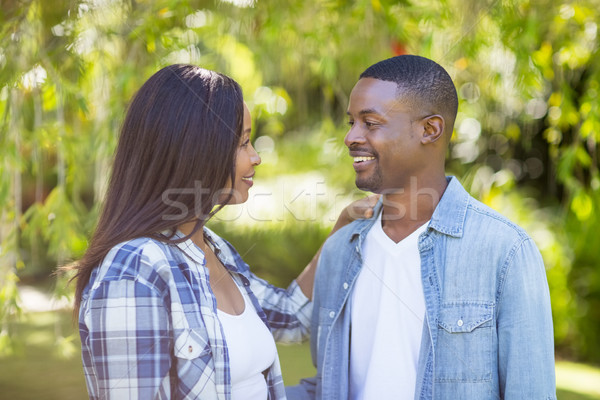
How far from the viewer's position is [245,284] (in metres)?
2.36

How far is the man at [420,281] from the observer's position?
2000 mm

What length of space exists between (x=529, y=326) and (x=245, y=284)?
1.04 meters

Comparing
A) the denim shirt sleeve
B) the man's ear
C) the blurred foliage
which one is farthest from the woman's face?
the blurred foliage

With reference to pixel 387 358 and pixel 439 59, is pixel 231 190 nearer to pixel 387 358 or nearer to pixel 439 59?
pixel 387 358

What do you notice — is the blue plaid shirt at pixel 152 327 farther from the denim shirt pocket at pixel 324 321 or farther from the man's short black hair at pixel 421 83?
the man's short black hair at pixel 421 83

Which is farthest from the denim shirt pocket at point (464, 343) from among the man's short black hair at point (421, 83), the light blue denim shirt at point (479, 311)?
the man's short black hair at point (421, 83)

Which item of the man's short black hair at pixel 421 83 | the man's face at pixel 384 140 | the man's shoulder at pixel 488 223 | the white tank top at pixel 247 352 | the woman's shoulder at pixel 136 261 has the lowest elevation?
the white tank top at pixel 247 352

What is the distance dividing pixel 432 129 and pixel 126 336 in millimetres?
1352

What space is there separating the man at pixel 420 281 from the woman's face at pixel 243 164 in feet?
1.37

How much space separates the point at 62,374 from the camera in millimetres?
5406

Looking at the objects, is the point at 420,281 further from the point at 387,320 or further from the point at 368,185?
the point at 368,185

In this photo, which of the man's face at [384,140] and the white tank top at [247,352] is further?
the man's face at [384,140]

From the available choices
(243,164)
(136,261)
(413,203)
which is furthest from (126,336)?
(413,203)

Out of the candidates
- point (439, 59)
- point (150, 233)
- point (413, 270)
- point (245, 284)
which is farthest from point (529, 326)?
point (439, 59)
